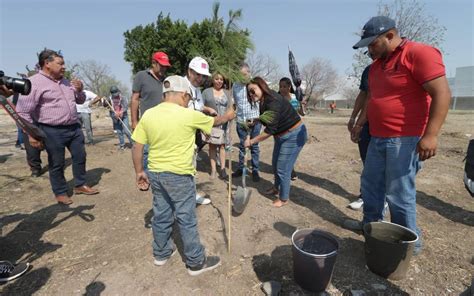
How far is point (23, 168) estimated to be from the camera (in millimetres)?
5910

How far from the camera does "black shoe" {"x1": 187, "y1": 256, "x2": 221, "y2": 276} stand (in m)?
2.41

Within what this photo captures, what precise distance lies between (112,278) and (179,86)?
1.80m

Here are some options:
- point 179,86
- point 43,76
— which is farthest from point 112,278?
point 43,76

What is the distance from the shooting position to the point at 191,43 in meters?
12.3

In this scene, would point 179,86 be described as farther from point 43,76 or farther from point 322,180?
point 322,180

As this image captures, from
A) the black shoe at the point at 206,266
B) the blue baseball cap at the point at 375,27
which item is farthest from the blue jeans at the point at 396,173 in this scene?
the black shoe at the point at 206,266

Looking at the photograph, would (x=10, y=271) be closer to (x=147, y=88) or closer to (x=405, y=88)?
(x=147, y=88)

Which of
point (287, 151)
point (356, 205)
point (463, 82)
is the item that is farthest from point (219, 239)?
point (463, 82)

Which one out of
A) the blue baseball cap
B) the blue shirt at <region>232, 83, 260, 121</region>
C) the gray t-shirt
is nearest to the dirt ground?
the blue shirt at <region>232, 83, 260, 121</region>

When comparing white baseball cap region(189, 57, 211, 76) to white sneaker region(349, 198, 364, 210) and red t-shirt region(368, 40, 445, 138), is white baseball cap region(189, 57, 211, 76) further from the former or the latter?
white sneaker region(349, 198, 364, 210)

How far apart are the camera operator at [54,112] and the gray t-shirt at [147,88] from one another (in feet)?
3.17

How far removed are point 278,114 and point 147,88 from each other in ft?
5.95

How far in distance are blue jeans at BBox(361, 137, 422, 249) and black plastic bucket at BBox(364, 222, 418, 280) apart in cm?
14

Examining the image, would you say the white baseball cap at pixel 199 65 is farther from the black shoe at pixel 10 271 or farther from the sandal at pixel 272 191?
the black shoe at pixel 10 271
